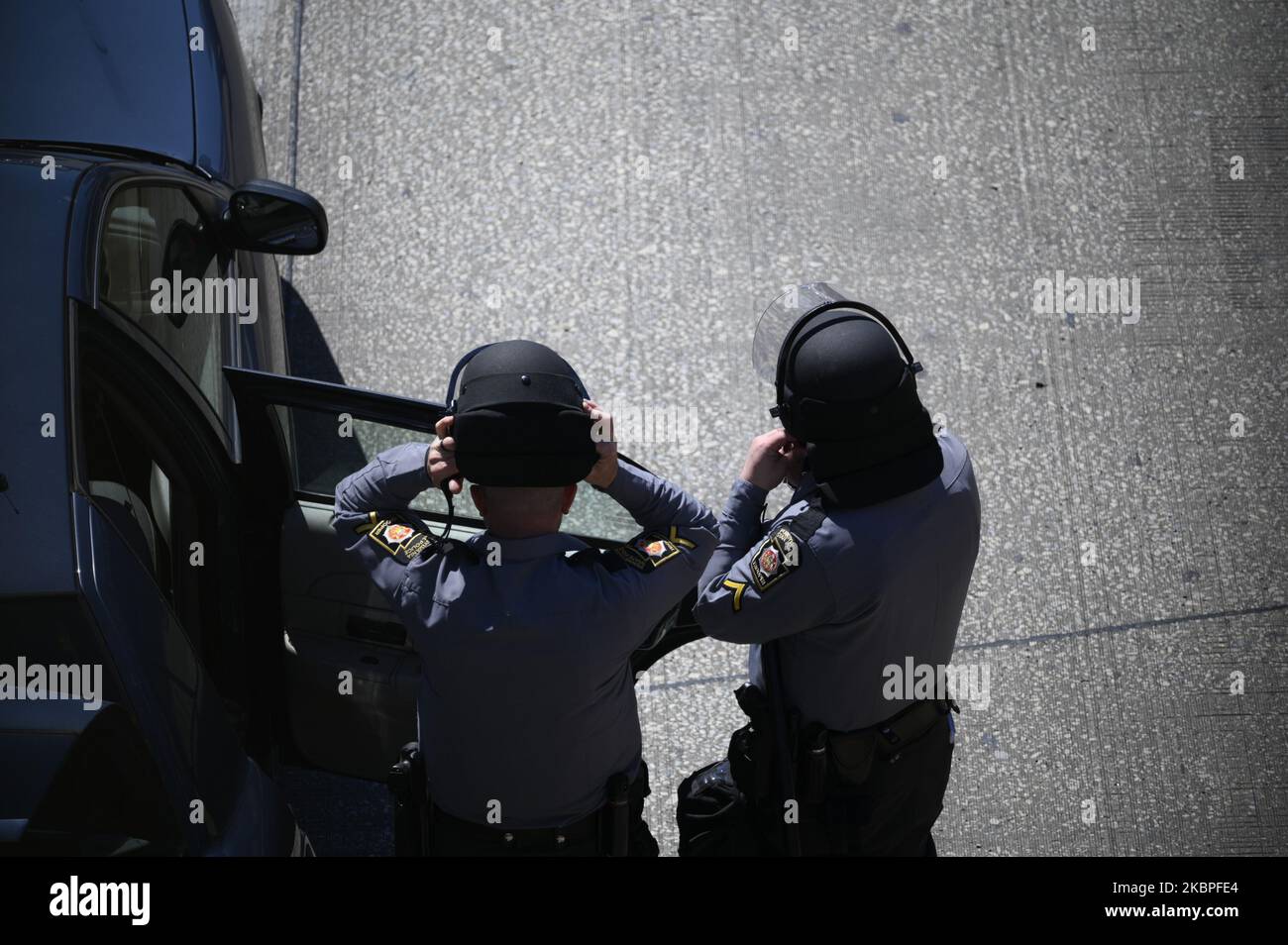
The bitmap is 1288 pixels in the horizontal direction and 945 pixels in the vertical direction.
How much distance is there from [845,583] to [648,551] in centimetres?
41

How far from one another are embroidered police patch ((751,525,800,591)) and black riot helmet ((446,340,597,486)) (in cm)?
43

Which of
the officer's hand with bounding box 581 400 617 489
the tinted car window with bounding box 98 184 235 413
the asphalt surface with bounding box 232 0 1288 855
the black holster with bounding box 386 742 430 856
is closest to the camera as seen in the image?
the officer's hand with bounding box 581 400 617 489

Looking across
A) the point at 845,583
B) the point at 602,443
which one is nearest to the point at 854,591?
the point at 845,583

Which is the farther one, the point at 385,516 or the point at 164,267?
the point at 164,267

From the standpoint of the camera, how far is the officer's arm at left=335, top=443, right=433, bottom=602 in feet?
8.04

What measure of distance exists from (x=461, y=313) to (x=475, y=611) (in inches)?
106

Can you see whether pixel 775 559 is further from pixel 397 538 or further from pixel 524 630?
pixel 397 538

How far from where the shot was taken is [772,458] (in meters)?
2.66

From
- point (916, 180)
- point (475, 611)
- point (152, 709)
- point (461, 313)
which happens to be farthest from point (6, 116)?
point (916, 180)

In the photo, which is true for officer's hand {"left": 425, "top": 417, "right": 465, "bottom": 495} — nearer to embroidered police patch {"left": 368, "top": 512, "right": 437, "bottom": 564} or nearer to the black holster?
embroidered police patch {"left": 368, "top": 512, "right": 437, "bottom": 564}

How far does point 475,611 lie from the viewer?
91.0 inches

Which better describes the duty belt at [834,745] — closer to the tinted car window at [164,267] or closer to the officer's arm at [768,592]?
the officer's arm at [768,592]

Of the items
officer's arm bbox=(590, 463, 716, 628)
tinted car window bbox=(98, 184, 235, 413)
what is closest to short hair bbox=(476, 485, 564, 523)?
officer's arm bbox=(590, 463, 716, 628)
